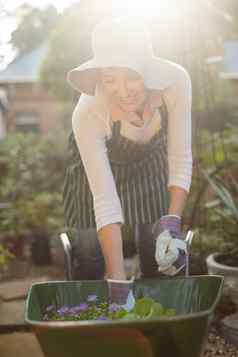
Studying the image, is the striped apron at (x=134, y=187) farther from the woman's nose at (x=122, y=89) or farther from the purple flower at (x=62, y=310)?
the purple flower at (x=62, y=310)

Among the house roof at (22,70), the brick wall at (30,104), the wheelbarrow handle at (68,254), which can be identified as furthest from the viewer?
the brick wall at (30,104)

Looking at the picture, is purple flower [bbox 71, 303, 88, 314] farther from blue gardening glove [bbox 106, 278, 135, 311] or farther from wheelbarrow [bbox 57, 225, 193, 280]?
wheelbarrow [bbox 57, 225, 193, 280]

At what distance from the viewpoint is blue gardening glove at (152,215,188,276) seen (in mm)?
1504

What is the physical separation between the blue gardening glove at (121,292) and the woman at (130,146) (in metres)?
0.13

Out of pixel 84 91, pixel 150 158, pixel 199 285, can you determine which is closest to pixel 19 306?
pixel 150 158

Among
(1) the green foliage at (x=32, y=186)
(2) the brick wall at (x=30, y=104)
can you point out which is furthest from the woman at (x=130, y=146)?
(2) the brick wall at (x=30, y=104)

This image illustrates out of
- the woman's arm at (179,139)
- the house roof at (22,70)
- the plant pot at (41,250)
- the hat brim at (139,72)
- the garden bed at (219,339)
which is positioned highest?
the house roof at (22,70)

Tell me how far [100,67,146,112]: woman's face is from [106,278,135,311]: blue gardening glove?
489mm

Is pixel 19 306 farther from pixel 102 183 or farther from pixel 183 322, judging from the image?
pixel 183 322

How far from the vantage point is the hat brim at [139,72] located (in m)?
1.57

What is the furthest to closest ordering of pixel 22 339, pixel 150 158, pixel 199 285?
pixel 22 339 < pixel 150 158 < pixel 199 285

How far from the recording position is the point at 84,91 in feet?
5.66

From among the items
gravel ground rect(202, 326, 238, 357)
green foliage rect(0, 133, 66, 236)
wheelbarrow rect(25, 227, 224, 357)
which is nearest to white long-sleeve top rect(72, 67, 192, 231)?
wheelbarrow rect(25, 227, 224, 357)

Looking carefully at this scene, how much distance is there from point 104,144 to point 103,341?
28.6 inches
